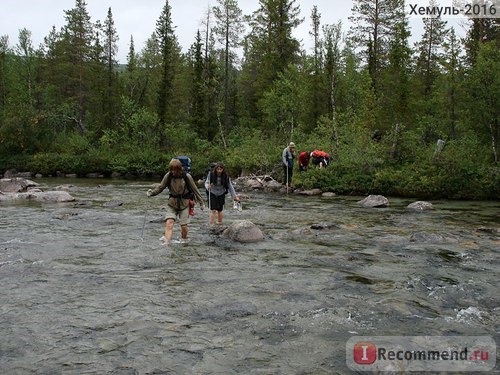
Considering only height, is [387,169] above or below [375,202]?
above

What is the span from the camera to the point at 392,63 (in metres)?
31.5

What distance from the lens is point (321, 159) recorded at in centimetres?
2488

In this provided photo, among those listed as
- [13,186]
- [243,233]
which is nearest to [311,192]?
[243,233]

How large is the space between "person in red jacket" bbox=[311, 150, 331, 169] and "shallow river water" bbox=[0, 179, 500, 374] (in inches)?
475

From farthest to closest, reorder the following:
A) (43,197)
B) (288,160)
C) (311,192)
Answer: (311,192) < (288,160) < (43,197)

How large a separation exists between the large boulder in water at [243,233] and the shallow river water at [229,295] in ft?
0.88

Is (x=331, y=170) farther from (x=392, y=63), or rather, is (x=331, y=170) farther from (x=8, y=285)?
(x=8, y=285)

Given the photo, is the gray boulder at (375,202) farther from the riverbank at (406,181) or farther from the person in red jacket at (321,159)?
the person in red jacket at (321,159)

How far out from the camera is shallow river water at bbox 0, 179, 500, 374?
4883mm

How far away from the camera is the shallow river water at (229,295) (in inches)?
192

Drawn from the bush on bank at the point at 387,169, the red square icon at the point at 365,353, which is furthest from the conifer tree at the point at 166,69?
the red square icon at the point at 365,353

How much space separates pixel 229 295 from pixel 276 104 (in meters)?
31.2

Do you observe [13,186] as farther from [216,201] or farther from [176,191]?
[176,191]

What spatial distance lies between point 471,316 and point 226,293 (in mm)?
3411
